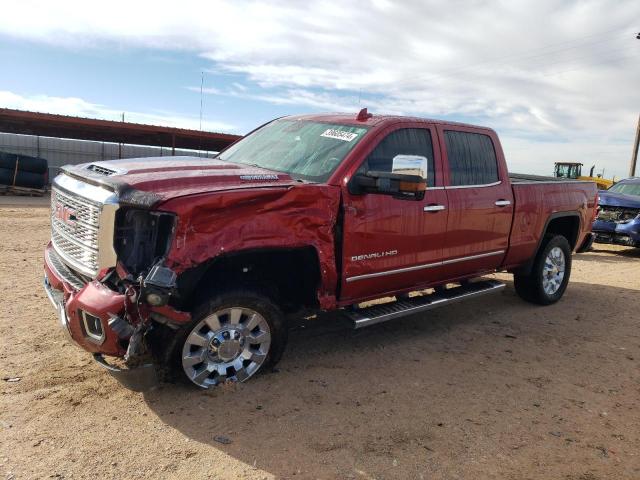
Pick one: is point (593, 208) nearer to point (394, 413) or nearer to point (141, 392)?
point (394, 413)

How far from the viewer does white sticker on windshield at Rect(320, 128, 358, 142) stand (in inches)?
172

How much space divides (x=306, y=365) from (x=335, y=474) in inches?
57.6

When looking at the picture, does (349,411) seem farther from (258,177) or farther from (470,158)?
(470,158)

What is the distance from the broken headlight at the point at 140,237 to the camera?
3287 mm

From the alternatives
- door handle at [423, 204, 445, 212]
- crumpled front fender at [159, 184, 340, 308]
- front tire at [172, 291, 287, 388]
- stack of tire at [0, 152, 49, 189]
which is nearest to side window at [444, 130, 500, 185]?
door handle at [423, 204, 445, 212]

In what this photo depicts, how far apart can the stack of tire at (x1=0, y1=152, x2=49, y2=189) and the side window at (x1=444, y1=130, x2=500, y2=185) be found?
19.3 metres

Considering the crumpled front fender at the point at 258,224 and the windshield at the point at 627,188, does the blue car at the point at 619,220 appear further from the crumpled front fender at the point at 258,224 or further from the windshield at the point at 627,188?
the crumpled front fender at the point at 258,224

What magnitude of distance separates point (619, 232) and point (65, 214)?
1115cm

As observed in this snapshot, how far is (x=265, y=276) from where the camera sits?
12.8ft

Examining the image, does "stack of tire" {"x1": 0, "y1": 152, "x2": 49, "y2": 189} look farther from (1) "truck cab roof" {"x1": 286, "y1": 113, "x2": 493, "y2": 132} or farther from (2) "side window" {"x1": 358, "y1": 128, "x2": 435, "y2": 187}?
(2) "side window" {"x1": 358, "y1": 128, "x2": 435, "y2": 187}

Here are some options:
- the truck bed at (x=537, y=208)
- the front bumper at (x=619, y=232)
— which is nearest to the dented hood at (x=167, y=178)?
the truck bed at (x=537, y=208)

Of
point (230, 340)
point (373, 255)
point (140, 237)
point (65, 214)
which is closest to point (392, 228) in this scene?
point (373, 255)

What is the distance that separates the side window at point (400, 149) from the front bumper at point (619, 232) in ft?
27.3

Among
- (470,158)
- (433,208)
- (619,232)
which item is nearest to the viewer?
(433,208)
